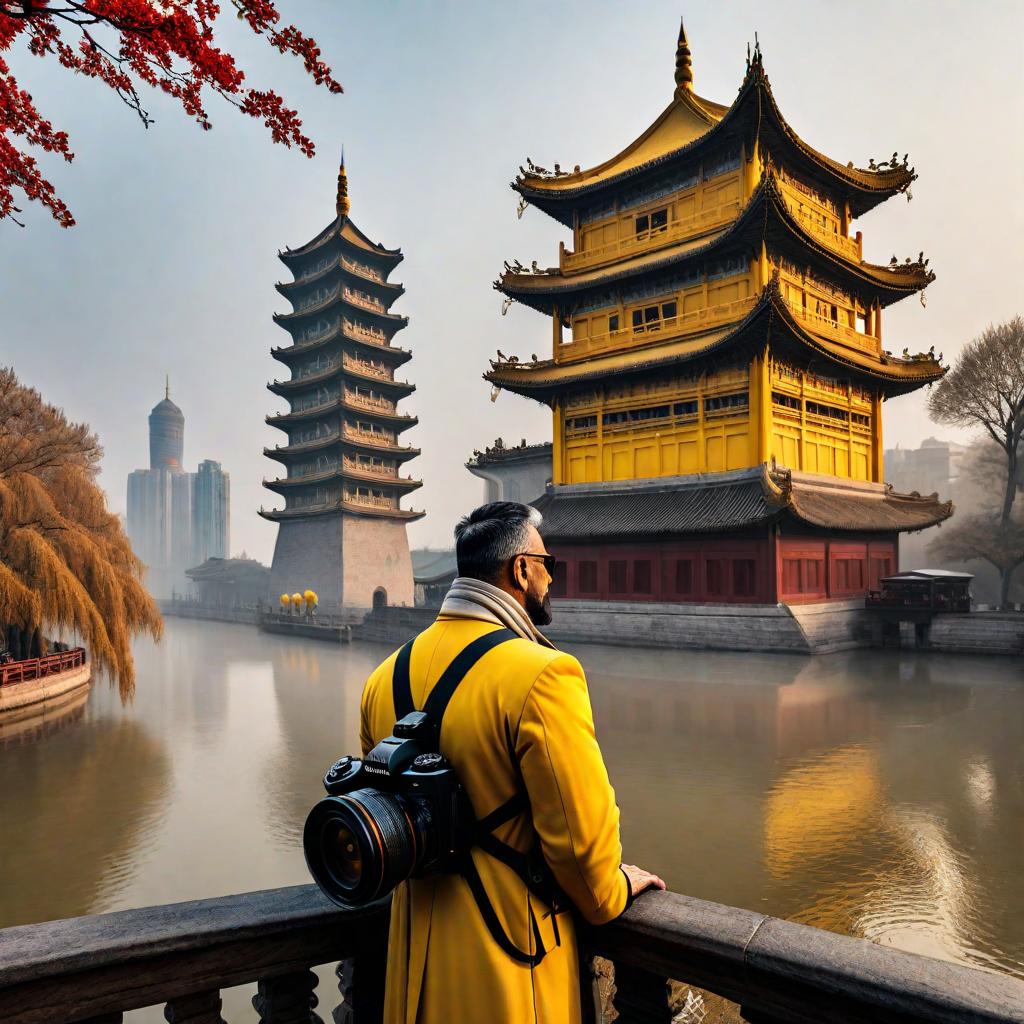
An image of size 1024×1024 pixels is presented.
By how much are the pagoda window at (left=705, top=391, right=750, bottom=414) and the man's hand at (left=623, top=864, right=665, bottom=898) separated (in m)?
19.0

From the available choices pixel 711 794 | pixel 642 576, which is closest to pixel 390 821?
pixel 711 794

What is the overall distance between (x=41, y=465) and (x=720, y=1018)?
50.5 ft

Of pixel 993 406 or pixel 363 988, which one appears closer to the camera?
pixel 363 988

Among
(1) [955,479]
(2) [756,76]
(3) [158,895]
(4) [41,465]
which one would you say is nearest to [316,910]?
(3) [158,895]

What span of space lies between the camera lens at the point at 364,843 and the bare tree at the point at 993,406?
27.3m

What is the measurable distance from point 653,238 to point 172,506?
323 ft

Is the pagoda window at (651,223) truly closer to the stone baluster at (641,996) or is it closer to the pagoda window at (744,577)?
the pagoda window at (744,577)

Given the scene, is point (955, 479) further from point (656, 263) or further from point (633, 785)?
point (633, 785)

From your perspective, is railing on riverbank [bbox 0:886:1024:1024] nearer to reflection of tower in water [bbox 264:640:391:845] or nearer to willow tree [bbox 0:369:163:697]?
reflection of tower in water [bbox 264:640:391:845]

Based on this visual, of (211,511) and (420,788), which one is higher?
(211,511)

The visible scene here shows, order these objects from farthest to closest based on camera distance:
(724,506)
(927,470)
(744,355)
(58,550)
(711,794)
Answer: (927,470) < (744,355) < (724,506) < (58,550) < (711,794)

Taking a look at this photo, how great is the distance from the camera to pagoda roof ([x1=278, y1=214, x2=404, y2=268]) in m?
37.8

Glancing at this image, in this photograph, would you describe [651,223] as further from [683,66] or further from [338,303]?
[338,303]

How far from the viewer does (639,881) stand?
5.45ft
